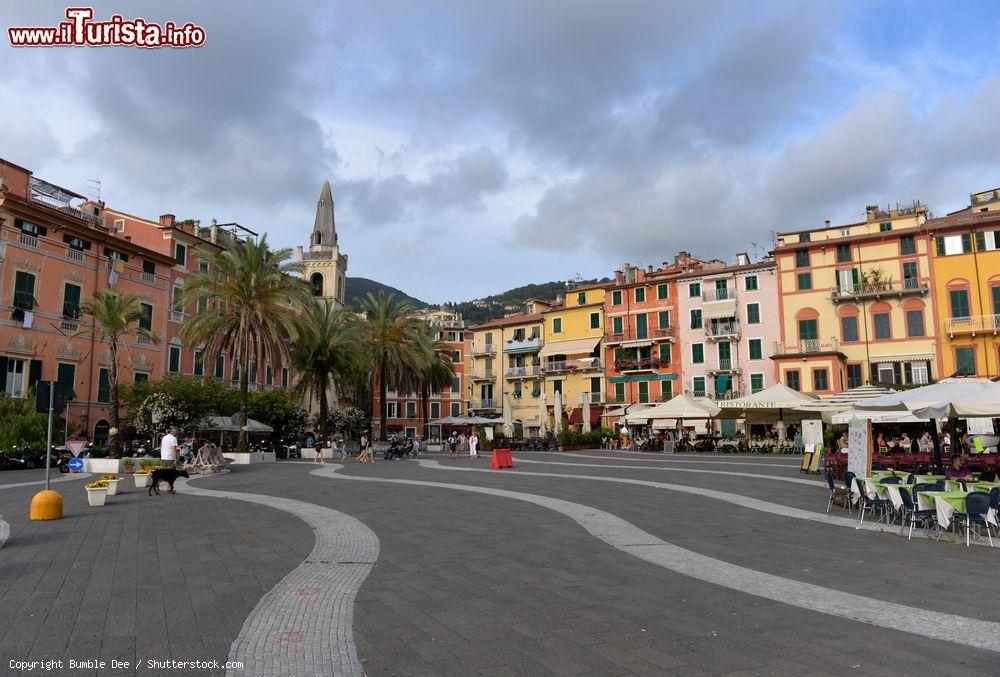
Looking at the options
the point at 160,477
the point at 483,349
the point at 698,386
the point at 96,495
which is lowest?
the point at 96,495

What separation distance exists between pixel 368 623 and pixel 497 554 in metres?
3.07

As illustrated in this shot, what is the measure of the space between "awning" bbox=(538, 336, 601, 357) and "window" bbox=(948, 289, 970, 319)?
26.1 metres

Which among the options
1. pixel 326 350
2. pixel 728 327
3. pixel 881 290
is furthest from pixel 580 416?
pixel 326 350

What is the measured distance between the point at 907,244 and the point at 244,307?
41.8m

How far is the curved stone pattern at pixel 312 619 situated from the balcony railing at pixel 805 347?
4270 cm

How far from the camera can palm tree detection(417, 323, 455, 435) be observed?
145ft

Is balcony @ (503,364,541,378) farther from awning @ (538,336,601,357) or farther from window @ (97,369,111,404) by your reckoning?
window @ (97,369,111,404)

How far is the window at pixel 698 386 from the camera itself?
168 feet

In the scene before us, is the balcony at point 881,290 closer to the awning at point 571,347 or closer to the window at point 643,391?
the window at point 643,391

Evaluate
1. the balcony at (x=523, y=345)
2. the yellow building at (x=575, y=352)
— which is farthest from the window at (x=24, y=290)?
the balcony at (x=523, y=345)

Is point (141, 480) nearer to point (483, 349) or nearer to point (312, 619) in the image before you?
point (312, 619)

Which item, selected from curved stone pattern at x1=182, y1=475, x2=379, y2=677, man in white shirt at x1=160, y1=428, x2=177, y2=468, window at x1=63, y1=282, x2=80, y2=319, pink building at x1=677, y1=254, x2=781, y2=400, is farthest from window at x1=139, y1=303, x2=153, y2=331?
pink building at x1=677, y1=254, x2=781, y2=400

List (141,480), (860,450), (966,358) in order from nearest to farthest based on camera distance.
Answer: (860,450), (141,480), (966,358)

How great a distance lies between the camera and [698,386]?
51.6m
